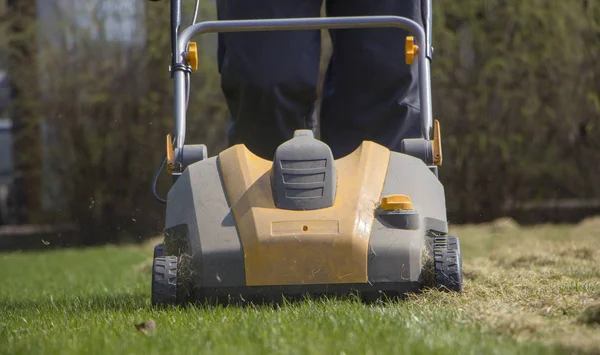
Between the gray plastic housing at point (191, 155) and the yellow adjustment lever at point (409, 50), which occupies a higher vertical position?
the yellow adjustment lever at point (409, 50)

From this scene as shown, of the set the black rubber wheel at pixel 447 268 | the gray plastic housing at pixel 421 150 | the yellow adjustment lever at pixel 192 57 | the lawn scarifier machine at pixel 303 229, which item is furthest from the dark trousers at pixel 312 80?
the black rubber wheel at pixel 447 268

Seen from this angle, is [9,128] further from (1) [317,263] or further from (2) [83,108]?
(1) [317,263]

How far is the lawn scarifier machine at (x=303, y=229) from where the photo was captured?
2221 millimetres

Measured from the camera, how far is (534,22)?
6645 millimetres

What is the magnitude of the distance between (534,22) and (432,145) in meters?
4.29

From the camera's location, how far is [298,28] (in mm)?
2701

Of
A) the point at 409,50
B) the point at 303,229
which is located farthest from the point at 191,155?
the point at 409,50

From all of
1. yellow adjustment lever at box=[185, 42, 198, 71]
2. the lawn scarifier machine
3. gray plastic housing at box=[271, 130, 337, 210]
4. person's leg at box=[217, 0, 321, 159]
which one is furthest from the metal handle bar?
gray plastic housing at box=[271, 130, 337, 210]

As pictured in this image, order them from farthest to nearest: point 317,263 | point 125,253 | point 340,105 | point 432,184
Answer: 1. point 125,253
2. point 340,105
3. point 432,184
4. point 317,263

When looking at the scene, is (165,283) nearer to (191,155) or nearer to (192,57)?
(191,155)

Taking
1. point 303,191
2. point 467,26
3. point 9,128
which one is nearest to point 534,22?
point 467,26

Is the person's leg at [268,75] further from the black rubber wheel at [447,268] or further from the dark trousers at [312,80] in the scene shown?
the black rubber wheel at [447,268]

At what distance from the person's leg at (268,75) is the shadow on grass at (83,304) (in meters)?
0.59

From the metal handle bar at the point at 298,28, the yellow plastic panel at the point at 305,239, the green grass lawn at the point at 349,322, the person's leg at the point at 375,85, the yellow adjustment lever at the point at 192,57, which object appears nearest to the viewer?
the green grass lawn at the point at 349,322
